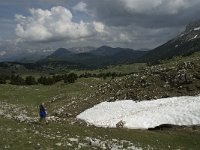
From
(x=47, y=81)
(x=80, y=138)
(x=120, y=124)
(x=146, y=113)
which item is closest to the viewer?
(x=80, y=138)

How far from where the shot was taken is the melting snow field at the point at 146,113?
146ft

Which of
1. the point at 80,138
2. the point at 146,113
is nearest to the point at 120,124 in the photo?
the point at 146,113

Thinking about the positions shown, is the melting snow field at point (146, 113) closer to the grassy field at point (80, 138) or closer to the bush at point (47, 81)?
the grassy field at point (80, 138)

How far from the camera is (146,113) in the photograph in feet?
155

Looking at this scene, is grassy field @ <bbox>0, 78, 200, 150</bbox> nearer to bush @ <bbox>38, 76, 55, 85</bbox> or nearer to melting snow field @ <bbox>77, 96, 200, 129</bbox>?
melting snow field @ <bbox>77, 96, 200, 129</bbox>

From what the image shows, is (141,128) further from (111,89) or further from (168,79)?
(111,89)

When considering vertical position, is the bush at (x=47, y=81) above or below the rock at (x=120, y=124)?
below

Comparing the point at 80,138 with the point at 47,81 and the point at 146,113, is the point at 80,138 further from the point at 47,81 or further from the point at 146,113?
the point at 47,81

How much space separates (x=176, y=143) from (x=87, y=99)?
2724 cm

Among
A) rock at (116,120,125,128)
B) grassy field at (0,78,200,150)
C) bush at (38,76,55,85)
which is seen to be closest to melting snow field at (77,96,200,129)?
rock at (116,120,125,128)

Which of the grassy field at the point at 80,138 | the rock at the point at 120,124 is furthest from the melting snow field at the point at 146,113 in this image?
the grassy field at the point at 80,138

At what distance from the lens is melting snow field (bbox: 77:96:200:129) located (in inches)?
1754

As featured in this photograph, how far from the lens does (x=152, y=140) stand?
36.4 m

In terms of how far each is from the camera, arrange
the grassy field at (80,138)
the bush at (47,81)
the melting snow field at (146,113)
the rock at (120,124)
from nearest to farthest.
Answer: the grassy field at (80,138) → the melting snow field at (146,113) → the rock at (120,124) → the bush at (47,81)
